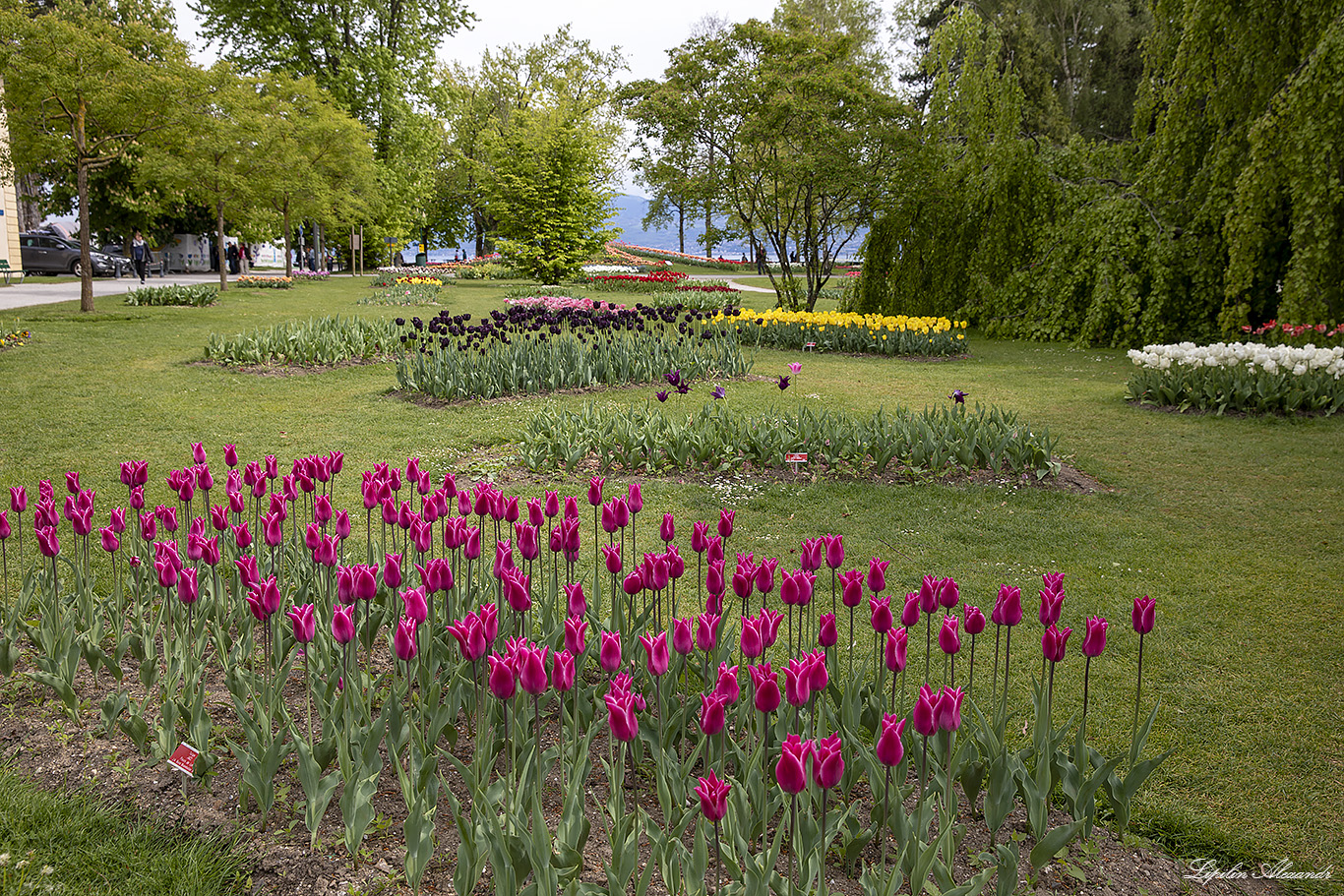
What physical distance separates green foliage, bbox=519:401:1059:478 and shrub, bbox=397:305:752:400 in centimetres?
279

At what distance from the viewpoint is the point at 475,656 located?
2.06 meters

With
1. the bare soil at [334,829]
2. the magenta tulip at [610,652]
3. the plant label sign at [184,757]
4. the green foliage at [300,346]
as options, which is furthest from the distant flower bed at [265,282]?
the magenta tulip at [610,652]

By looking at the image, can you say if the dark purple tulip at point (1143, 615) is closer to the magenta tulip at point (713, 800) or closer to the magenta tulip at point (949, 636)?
the magenta tulip at point (949, 636)

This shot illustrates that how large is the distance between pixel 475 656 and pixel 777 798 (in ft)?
2.88

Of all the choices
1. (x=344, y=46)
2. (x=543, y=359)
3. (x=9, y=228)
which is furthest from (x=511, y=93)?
(x=543, y=359)

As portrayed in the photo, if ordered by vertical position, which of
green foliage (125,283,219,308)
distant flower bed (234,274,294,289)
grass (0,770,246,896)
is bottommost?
grass (0,770,246,896)

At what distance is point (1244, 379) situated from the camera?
8336 mm

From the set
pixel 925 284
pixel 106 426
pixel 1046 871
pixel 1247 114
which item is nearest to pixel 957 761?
pixel 1046 871

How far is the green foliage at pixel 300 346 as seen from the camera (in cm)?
1116

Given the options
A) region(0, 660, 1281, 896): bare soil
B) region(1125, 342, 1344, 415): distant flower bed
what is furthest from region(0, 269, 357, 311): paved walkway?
region(1125, 342, 1344, 415): distant flower bed

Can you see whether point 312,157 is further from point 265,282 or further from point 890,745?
point 890,745

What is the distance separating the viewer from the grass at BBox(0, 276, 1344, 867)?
2930mm

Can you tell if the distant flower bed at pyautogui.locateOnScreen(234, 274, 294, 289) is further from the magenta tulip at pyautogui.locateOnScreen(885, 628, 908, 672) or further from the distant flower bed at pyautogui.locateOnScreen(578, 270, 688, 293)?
the magenta tulip at pyautogui.locateOnScreen(885, 628, 908, 672)

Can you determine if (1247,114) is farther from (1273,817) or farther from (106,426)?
(106,426)
